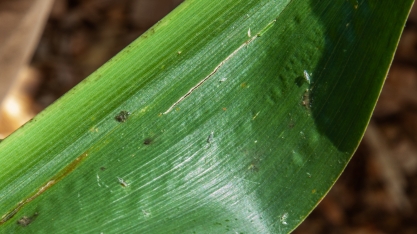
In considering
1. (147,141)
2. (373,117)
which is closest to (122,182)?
(147,141)

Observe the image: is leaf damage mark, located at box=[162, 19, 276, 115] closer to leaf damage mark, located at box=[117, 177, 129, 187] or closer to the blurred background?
leaf damage mark, located at box=[117, 177, 129, 187]

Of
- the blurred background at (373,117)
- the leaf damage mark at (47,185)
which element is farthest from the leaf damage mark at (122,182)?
the blurred background at (373,117)

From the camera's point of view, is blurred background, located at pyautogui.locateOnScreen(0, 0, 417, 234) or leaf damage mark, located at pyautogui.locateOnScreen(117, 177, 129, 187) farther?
blurred background, located at pyautogui.locateOnScreen(0, 0, 417, 234)

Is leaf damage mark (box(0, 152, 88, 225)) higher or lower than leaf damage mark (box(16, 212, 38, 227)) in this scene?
higher

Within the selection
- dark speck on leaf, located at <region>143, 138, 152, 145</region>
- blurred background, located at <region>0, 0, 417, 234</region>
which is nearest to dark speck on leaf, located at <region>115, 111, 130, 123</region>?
dark speck on leaf, located at <region>143, 138, 152, 145</region>

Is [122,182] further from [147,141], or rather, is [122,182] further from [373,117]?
[373,117]

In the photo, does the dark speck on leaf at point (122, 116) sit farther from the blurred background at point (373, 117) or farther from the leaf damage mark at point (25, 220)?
the blurred background at point (373, 117)
